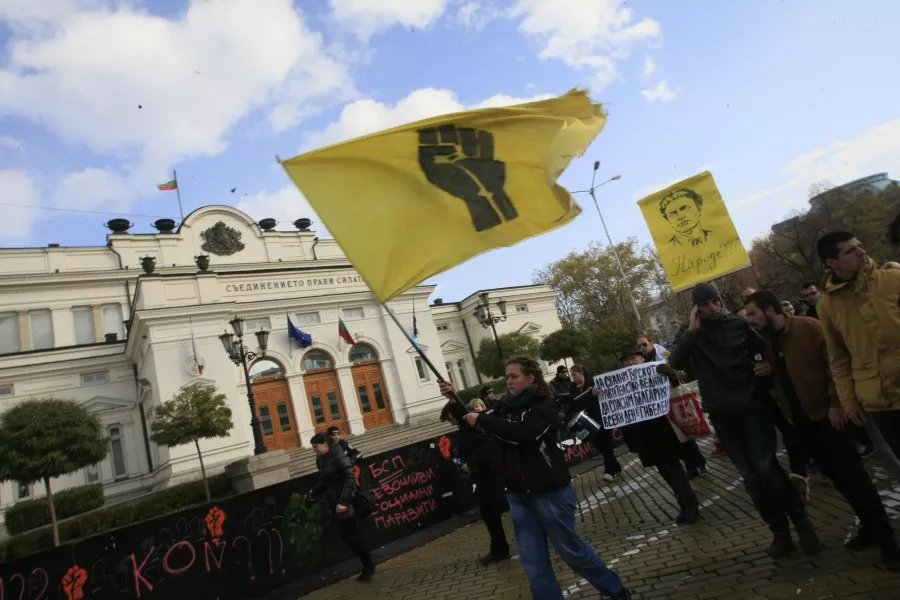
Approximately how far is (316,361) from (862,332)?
84.5 feet

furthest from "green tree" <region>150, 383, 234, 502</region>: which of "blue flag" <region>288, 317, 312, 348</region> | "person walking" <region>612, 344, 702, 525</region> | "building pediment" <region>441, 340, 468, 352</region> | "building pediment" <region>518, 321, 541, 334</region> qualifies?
"building pediment" <region>518, 321, 541, 334</region>

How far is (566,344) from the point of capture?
104 feet

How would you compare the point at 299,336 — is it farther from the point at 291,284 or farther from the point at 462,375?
the point at 462,375

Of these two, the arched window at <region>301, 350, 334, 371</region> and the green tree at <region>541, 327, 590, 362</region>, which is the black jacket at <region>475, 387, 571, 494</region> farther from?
the green tree at <region>541, 327, 590, 362</region>

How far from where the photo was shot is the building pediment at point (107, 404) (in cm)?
2562

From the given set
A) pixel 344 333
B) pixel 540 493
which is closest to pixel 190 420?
pixel 344 333

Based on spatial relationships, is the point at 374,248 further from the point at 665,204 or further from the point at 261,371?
the point at 261,371

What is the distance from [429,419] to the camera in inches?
1078

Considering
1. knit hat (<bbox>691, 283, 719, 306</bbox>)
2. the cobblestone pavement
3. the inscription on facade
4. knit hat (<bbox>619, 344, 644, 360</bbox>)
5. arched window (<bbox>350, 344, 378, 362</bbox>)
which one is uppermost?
the inscription on facade

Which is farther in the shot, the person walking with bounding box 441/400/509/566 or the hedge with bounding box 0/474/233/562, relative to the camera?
the hedge with bounding box 0/474/233/562

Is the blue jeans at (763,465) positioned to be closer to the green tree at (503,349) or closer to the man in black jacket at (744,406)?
the man in black jacket at (744,406)

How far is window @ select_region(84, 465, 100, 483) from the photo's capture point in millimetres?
24188

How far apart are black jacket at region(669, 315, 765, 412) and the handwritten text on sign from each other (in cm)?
199

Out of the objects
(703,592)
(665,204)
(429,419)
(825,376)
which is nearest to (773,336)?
(825,376)
